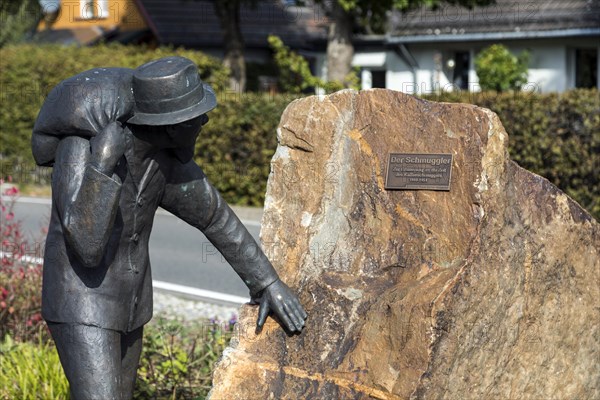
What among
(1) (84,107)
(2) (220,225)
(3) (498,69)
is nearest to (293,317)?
(2) (220,225)

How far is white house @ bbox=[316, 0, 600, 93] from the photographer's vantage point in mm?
19641

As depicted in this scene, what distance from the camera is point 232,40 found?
2041 centimetres

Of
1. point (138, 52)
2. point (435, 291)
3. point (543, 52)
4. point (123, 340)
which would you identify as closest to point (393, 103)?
point (435, 291)

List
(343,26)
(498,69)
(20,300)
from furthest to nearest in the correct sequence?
(498,69), (343,26), (20,300)

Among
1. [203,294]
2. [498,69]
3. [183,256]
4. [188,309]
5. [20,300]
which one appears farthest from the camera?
[498,69]

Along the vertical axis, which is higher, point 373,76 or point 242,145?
point 242,145

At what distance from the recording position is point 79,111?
11.4 feet

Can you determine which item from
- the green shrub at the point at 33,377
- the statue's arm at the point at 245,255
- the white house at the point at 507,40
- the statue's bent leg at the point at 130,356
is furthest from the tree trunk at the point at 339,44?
the statue's bent leg at the point at 130,356

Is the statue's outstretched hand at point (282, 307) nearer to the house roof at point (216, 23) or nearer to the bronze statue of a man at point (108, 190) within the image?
the bronze statue of a man at point (108, 190)

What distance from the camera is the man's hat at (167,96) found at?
135 inches

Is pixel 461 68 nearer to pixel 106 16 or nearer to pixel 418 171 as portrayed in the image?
pixel 106 16

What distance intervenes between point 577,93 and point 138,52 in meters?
9.40

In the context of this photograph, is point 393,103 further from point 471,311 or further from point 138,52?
point 138,52

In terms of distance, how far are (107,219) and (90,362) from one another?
593 millimetres
